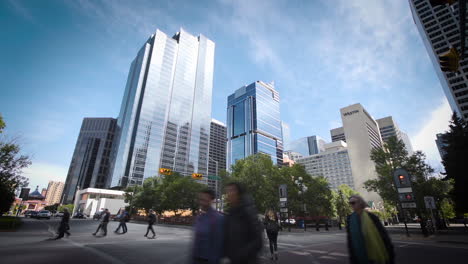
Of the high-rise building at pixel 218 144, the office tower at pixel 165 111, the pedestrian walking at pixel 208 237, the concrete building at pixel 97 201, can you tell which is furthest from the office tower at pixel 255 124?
the pedestrian walking at pixel 208 237

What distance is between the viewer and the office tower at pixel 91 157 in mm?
108000

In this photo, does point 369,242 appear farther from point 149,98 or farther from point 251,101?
point 251,101

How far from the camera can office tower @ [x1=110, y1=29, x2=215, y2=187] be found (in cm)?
9381

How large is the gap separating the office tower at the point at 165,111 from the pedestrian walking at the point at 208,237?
93.1 meters

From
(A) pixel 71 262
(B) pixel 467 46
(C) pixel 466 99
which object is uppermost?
(C) pixel 466 99

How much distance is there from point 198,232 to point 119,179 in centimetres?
9734

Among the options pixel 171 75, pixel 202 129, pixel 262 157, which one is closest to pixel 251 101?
pixel 202 129

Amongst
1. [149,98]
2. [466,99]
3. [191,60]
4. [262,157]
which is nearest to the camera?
[262,157]

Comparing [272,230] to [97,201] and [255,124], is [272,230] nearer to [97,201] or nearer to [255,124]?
[97,201]

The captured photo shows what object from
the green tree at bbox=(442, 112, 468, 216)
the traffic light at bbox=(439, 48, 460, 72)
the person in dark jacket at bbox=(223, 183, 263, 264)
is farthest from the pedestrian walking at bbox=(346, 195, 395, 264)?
the green tree at bbox=(442, 112, 468, 216)

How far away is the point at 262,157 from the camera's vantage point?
1629 inches

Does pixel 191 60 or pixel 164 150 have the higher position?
pixel 191 60

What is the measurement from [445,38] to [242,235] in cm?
11789

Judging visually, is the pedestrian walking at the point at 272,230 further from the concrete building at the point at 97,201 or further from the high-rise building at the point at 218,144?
the high-rise building at the point at 218,144
